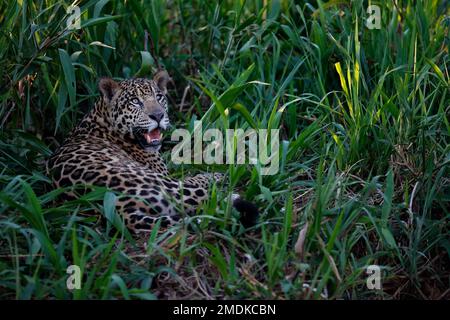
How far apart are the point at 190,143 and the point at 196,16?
1.75 m

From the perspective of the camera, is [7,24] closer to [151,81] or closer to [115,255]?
[151,81]

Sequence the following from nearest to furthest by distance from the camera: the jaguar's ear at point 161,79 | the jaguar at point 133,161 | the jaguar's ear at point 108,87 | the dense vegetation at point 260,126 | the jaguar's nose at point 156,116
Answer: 1. the dense vegetation at point 260,126
2. the jaguar at point 133,161
3. the jaguar's nose at point 156,116
4. the jaguar's ear at point 108,87
5. the jaguar's ear at point 161,79

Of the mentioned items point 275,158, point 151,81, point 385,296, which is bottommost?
point 385,296

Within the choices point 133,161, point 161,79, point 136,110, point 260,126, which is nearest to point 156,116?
point 136,110

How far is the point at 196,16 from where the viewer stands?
785 cm

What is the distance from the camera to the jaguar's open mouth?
6.44 m

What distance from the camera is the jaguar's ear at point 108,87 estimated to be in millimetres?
6500

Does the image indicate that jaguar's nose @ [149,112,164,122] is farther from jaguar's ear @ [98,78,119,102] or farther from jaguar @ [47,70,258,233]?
jaguar's ear @ [98,78,119,102]

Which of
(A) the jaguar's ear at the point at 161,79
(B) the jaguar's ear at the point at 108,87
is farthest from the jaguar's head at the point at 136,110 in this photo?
(A) the jaguar's ear at the point at 161,79

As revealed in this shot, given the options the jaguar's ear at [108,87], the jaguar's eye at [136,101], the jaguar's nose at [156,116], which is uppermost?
the jaguar's ear at [108,87]

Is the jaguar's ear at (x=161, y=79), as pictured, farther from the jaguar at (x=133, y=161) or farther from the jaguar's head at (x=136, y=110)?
the jaguar's head at (x=136, y=110)

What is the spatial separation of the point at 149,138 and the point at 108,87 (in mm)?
486

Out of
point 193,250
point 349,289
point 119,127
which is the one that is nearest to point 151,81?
point 119,127

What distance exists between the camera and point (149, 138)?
6.44 m
